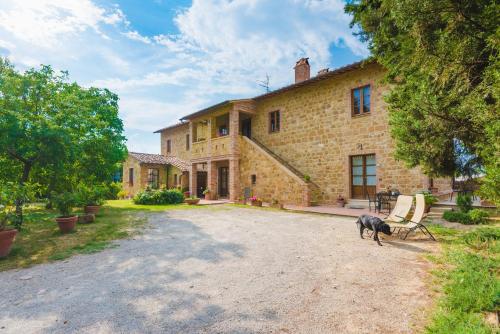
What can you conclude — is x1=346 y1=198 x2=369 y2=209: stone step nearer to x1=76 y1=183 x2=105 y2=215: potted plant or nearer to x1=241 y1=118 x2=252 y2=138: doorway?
x1=241 y1=118 x2=252 y2=138: doorway

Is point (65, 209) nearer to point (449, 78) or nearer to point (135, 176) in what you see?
point (449, 78)

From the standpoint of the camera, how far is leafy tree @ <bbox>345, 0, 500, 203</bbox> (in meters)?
3.82

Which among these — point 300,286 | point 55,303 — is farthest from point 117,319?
point 300,286

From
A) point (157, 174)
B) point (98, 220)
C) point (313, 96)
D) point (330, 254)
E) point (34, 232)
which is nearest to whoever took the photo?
point (330, 254)

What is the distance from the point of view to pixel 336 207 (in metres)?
12.4

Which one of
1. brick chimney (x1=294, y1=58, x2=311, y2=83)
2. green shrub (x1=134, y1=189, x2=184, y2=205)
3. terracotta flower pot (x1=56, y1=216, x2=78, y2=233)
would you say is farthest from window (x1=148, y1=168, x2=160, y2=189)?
terracotta flower pot (x1=56, y1=216, x2=78, y2=233)

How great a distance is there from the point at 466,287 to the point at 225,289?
291 cm

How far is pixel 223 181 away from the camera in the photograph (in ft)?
63.0

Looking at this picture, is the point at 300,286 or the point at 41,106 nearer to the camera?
the point at 300,286

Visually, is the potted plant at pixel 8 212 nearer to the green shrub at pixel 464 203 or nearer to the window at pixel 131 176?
the green shrub at pixel 464 203

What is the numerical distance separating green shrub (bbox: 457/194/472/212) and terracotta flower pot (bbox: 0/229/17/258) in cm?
1166

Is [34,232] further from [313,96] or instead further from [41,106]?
[313,96]

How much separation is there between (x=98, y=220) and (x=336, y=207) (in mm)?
10044

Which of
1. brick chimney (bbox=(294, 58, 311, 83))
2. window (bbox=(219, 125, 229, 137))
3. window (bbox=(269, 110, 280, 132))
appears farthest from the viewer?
window (bbox=(219, 125, 229, 137))
